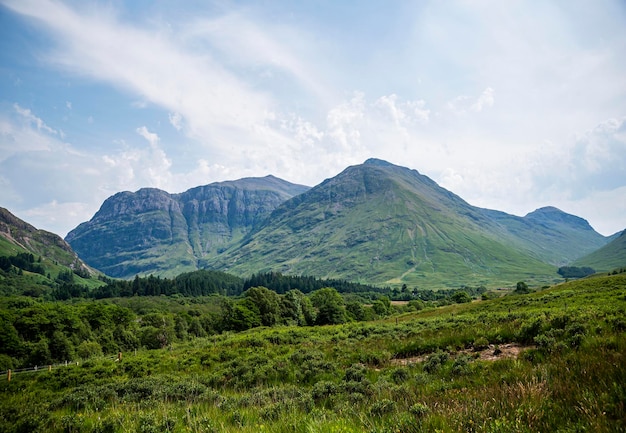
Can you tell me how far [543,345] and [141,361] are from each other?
34.1m

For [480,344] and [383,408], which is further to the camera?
[480,344]

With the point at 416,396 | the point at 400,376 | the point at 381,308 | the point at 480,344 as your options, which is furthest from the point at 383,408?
the point at 381,308

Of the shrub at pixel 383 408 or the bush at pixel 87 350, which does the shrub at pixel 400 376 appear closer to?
the shrub at pixel 383 408

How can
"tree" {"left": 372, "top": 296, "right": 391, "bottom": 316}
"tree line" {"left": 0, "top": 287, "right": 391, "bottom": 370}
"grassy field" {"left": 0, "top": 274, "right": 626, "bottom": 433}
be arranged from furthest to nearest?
"tree" {"left": 372, "top": 296, "right": 391, "bottom": 316}
"tree line" {"left": 0, "top": 287, "right": 391, "bottom": 370}
"grassy field" {"left": 0, "top": 274, "right": 626, "bottom": 433}

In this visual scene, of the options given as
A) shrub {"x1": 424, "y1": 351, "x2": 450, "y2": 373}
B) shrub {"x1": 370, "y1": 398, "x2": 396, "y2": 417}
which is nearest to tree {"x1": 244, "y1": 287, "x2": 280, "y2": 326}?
shrub {"x1": 424, "y1": 351, "x2": 450, "y2": 373}

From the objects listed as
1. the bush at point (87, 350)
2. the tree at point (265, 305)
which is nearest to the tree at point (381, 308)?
the tree at point (265, 305)

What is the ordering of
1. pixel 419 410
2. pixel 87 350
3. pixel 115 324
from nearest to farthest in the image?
pixel 419 410 < pixel 87 350 < pixel 115 324

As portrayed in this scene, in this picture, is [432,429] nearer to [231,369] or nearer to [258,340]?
[231,369]

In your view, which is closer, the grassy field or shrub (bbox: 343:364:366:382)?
the grassy field

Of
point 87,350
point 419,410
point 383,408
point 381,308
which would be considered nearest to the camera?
point 419,410

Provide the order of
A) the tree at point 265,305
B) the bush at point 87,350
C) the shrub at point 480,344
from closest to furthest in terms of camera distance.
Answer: the shrub at point 480,344, the bush at point 87,350, the tree at point 265,305

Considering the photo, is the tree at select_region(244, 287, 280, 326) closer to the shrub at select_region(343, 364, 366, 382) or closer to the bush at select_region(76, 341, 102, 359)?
the bush at select_region(76, 341, 102, 359)

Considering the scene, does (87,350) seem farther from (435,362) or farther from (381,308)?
(435,362)

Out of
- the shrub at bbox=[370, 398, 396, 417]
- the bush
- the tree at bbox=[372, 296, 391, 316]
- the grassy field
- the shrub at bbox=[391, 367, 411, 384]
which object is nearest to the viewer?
the grassy field
